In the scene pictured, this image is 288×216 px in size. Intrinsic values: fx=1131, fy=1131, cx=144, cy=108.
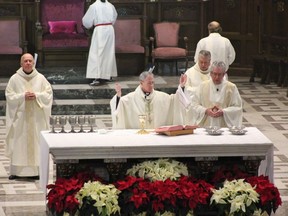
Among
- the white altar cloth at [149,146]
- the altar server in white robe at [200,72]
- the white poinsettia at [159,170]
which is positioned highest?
the altar server in white robe at [200,72]

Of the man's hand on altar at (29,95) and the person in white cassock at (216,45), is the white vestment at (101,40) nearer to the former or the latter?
the person in white cassock at (216,45)

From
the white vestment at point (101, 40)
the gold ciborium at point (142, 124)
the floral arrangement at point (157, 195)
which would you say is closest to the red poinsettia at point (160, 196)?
the floral arrangement at point (157, 195)

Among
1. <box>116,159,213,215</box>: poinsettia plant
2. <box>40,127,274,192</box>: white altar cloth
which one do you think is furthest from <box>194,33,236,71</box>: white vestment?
<box>116,159,213,215</box>: poinsettia plant

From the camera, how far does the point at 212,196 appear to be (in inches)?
420

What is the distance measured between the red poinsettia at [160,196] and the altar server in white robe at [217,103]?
2359 millimetres

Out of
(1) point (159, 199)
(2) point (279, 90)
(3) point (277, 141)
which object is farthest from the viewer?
(2) point (279, 90)

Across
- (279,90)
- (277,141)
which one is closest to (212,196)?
(277,141)

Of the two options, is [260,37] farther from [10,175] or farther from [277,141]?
[10,175]

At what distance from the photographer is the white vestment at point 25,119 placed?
13516mm

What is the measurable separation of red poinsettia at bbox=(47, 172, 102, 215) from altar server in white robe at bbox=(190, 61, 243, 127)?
106 inches

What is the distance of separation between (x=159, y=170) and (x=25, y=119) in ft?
10.6

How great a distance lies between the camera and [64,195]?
1047 centimetres

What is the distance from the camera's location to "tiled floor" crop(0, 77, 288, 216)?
1227 centimetres

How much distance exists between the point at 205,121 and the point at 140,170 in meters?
2.41
